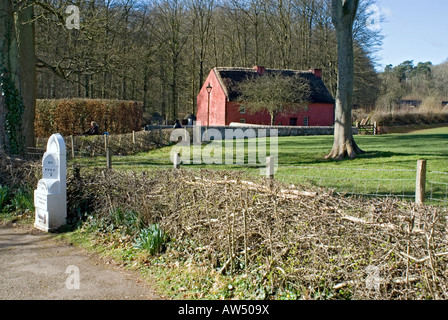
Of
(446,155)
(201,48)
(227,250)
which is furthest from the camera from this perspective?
(201,48)

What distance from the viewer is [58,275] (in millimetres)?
5898

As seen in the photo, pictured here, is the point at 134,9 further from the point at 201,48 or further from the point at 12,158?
the point at 12,158

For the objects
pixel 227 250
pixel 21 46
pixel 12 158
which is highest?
pixel 21 46

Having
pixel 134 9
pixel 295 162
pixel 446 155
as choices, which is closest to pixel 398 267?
pixel 295 162

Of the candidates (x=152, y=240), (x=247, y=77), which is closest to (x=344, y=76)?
(x=152, y=240)

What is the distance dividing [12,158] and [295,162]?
30.4 ft

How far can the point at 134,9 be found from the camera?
3984 centimetres

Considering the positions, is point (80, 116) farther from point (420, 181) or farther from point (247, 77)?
point (420, 181)

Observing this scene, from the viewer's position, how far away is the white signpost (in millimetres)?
8023

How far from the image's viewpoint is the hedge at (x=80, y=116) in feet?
81.2

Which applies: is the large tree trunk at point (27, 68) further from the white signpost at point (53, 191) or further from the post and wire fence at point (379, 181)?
the post and wire fence at point (379, 181)

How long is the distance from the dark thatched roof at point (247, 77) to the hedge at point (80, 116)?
16.3 metres

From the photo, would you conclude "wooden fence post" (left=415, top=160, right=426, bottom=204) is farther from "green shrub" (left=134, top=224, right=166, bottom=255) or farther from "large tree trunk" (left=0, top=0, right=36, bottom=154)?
"large tree trunk" (left=0, top=0, right=36, bottom=154)

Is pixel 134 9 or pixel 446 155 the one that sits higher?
pixel 134 9
